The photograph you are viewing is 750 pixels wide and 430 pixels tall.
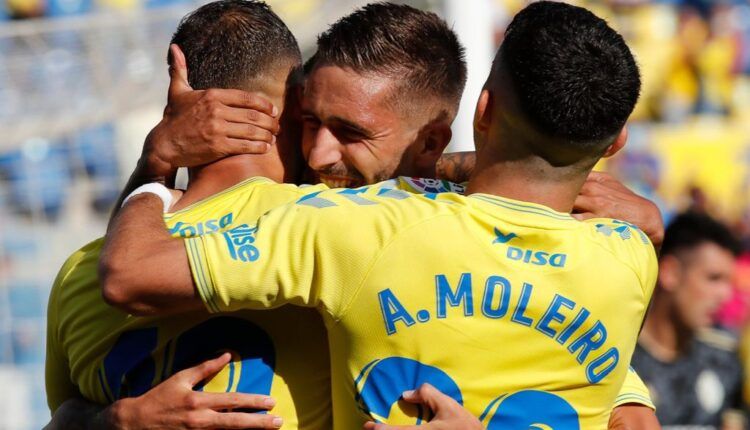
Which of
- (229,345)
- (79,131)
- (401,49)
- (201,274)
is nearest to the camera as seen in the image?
(201,274)

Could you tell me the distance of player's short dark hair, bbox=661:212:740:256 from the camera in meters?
6.17

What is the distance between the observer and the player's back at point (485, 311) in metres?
2.01

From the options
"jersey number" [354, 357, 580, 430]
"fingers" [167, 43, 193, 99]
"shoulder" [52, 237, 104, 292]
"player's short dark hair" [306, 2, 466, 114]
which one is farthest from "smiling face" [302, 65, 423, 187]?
"jersey number" [354, 357, 580, 430]

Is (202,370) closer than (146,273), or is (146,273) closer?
(146,273)

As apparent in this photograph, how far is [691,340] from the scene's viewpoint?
20.0ft

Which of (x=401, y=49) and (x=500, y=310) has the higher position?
(x=401, y=49)

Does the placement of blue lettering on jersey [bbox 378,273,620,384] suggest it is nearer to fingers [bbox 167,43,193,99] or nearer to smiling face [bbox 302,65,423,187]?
smiling face [bbox 302,65,423,187]

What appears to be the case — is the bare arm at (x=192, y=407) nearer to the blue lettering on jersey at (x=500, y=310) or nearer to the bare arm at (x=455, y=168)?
the blue lettering on jersey at (x=500, y=310)

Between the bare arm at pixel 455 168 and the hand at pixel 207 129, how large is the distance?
51 cm

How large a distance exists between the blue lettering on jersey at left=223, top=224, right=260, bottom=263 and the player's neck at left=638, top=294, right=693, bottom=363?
4246 millimetres

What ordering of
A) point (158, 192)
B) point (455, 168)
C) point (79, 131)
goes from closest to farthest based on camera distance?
point (158, 192), point (455, 168), point (79, 131)

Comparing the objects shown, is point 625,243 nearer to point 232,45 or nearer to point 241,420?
point 241,420

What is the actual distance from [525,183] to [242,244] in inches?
22.2

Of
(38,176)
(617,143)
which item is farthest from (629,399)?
(38,176)
